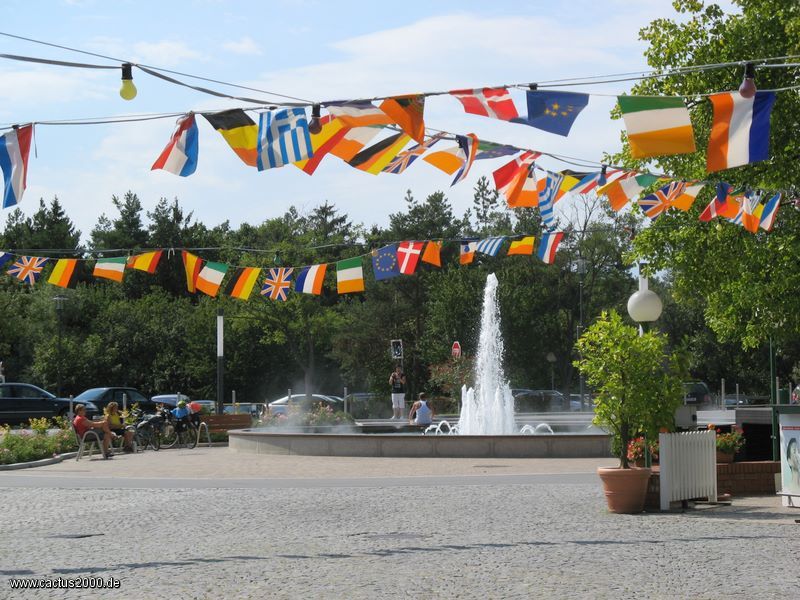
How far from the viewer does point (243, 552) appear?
10578 mm

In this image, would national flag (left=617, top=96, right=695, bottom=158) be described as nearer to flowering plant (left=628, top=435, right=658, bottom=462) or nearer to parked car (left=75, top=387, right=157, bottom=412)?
flowering plant (left=628, top=435, right=658, bottom=462)

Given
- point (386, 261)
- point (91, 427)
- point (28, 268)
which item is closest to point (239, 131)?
point (386, 261)

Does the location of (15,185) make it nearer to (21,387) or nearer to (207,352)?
(21,387)

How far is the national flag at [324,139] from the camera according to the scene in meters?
14.9

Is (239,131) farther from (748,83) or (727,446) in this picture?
(727,446)

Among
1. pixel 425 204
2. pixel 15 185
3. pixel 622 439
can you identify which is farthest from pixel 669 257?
pixel 425 204

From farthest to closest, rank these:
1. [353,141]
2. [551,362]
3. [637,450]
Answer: [551,362]
[637,450]
[353,141]

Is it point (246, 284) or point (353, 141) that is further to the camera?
point (246, 284)

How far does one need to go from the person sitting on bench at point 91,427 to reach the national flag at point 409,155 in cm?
1202

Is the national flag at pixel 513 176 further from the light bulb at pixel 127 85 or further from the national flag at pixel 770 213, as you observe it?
the light bulb at pixel 127 85

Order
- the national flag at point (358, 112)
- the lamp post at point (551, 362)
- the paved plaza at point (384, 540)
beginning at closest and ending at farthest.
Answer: the paved plaza at point (384, 540) → the national flag at point (358, 112) → the lamp post at point (551, 362)

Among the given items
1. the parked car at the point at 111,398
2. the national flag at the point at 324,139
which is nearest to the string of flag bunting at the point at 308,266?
the national flag at the point at 324,139

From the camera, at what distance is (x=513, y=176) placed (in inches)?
709

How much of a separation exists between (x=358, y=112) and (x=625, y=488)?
575 cm
